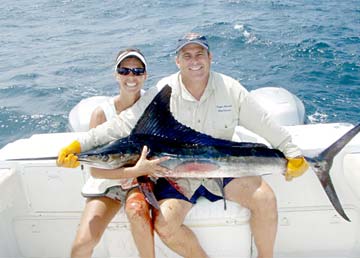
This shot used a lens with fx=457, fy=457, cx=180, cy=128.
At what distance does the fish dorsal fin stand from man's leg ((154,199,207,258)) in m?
0.37

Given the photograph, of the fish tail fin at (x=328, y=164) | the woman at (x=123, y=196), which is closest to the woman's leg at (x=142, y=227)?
the woman at (x=123, y=196)

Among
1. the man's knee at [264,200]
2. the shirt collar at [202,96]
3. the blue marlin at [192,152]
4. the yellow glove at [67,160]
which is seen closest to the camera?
the yellow glove at [67,160]

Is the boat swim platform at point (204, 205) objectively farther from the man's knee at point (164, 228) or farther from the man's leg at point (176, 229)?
the man's knee at point (164, 228)

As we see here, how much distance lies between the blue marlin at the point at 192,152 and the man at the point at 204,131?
0.44ft

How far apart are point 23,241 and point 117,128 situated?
3.87ft

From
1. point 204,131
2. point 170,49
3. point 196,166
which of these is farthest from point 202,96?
point 170,49

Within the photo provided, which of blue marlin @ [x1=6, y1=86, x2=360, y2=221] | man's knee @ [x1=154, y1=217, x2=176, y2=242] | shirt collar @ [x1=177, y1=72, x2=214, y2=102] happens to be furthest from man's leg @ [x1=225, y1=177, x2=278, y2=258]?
shirt collar @ [x1=177, y1=72, x2=214, y2=102]

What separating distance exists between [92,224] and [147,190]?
1.29 feet

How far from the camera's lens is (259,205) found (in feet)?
8.43

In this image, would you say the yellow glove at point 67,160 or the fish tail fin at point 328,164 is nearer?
the yellow glove at point 67,160

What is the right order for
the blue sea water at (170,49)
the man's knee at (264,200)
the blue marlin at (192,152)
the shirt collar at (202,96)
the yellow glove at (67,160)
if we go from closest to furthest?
1. the yellow glove at (67,160)
2. the blue marlin at (192,152)
3. the man's knee at (264,200)
4. the shirt collar at (202,96)
5. the blue sea water at (170,49)

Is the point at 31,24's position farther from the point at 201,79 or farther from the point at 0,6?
the point at 201,79

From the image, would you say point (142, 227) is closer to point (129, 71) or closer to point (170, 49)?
point (129, 71)

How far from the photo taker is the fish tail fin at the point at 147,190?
7.81ft
